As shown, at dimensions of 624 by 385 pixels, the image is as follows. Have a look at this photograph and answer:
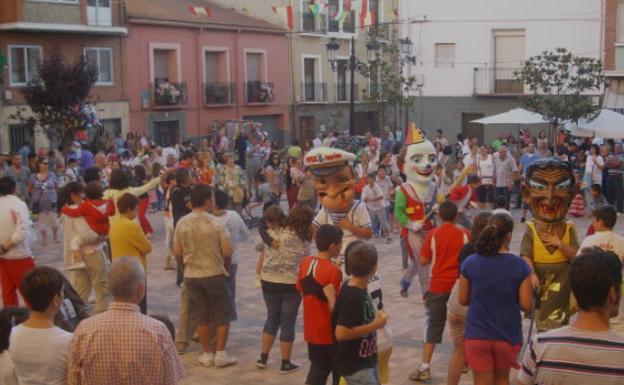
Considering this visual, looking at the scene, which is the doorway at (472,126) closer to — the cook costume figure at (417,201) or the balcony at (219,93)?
the balcony at (219,93)

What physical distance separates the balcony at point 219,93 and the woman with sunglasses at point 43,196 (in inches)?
632

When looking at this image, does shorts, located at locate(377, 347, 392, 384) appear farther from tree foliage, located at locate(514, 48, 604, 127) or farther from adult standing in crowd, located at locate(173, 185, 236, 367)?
tree foliage, located at locate(514, 48, 604, 127)

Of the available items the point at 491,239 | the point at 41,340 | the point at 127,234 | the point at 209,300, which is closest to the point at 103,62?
the point at 127,234

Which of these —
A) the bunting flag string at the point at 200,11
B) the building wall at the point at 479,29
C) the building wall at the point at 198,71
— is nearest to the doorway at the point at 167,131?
the building wall at the point at 198,71

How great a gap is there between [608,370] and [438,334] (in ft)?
11.6

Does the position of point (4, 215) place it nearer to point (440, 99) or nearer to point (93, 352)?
point (93, 352)

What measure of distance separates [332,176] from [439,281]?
5.81 ft

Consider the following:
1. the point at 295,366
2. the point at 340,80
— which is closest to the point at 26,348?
the point at 295,366

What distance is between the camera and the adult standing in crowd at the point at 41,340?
419 cm

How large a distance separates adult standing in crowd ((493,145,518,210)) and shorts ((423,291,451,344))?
32.4 ft

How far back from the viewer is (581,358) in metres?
3.49

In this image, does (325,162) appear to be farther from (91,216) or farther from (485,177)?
(485,177)

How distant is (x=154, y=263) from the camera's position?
40.8ft

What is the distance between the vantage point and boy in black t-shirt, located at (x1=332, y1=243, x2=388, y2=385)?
5.16m
